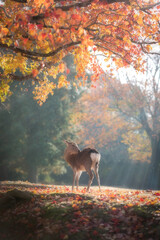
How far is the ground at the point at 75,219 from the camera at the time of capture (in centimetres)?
531

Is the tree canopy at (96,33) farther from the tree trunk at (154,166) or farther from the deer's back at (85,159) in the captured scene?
the tree trunk at (154,166)

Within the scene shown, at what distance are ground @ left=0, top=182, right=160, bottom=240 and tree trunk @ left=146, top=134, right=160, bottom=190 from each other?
713 inches

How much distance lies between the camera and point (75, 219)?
19.4ft

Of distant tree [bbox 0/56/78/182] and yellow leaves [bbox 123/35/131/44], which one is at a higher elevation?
yellow leaves [bbox 123/35/131/44]

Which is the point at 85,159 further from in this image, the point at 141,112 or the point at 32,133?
the point at 141,112

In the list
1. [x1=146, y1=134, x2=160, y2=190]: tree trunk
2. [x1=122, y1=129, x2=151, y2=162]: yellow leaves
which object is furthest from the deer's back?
[x1=122, y1=129, x2=151, y2=162]: yellow leaves

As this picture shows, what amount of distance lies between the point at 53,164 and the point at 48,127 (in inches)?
130

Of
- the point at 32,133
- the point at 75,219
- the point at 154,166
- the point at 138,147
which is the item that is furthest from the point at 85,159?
the point at 138,147

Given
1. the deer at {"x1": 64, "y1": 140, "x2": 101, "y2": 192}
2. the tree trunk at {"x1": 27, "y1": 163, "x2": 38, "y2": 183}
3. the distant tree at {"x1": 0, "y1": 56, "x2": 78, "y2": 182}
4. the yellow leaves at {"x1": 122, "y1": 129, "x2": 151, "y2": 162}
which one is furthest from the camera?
the yellow leaves at {"x1": 122, "y1": 129, "x2": 151, "y2": 162}

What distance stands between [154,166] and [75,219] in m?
20.3

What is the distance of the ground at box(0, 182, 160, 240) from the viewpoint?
5309mm

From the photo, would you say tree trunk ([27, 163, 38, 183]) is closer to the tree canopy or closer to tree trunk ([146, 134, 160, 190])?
tree trunk ([146, 134, 160, 190])

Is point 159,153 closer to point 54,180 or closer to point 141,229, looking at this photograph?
point 54,180

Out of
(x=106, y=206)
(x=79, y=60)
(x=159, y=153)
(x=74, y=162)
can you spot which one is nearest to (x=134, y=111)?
(x=159, y=153)
